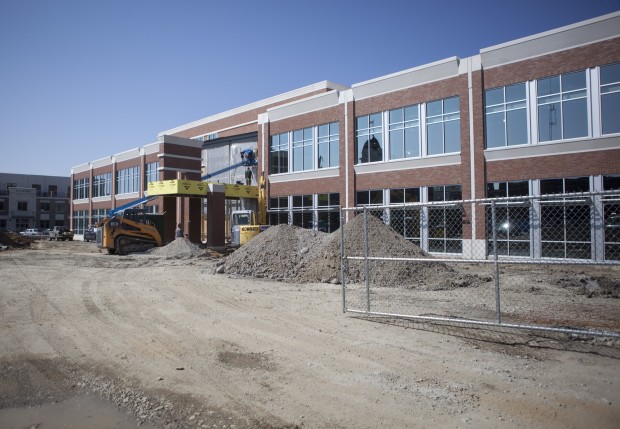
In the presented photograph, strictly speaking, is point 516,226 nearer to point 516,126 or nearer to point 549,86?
point 516,126

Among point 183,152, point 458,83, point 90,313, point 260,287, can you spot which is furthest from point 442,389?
point 183,152

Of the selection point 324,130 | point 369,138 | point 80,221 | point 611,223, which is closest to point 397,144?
point 369,138

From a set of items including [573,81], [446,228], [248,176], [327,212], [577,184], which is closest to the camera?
[577,184]

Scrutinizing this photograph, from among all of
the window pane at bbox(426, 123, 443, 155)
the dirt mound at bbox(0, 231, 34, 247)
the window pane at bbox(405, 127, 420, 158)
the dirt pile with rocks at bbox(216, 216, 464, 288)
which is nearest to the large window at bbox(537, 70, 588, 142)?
the window pane at bbox(426, 123, 443, 155)

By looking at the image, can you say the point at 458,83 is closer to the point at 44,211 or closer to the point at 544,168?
the point at 544,168

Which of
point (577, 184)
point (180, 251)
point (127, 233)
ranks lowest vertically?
point (180, 251)

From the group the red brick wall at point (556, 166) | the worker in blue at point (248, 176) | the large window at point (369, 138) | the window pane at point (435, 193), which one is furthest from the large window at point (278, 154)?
the red brick wall at point (556, 166)

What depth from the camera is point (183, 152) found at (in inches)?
1847

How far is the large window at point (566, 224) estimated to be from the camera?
17906 millimetres

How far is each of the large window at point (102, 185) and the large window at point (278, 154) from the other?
104 feet

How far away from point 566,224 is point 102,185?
187 feet

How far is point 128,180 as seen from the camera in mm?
52344

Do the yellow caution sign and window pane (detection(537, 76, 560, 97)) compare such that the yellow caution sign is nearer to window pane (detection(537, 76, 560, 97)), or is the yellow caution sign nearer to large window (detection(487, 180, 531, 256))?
large window (detection(487, 180, 531, 256))

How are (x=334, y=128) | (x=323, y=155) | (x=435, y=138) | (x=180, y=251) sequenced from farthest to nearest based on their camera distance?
(x=323, y=155) < (x=334, y=128) < (x=180, y=251) < (x=435, y=138)
